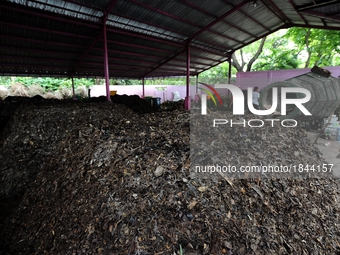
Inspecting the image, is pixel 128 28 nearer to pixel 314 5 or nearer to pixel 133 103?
pixel 133 103

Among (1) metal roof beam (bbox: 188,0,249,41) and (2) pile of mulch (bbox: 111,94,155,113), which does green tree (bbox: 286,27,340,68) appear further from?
(2) pile of mulch (bbox: 111,94,155,113)

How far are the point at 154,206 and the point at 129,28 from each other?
7919mm

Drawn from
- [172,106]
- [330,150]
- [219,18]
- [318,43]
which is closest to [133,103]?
[172,106]

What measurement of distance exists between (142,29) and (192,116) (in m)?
6.19

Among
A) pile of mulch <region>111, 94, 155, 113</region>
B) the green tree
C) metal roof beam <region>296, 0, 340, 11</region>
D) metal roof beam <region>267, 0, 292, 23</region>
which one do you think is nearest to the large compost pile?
pile of mulch <region>111, 94, 155, 113</region>

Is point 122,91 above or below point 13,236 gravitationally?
above

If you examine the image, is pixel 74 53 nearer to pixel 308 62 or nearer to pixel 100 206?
pixel 100 206

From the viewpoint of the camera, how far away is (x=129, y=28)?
789cm

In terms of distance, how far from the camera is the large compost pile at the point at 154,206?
5.49 feet

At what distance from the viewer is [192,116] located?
144 inches

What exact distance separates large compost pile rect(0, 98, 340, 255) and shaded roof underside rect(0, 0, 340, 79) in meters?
5.33

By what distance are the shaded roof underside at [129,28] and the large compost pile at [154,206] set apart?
533cm

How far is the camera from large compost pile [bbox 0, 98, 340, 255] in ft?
5.49

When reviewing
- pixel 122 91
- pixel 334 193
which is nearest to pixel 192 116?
pixel 334 193
